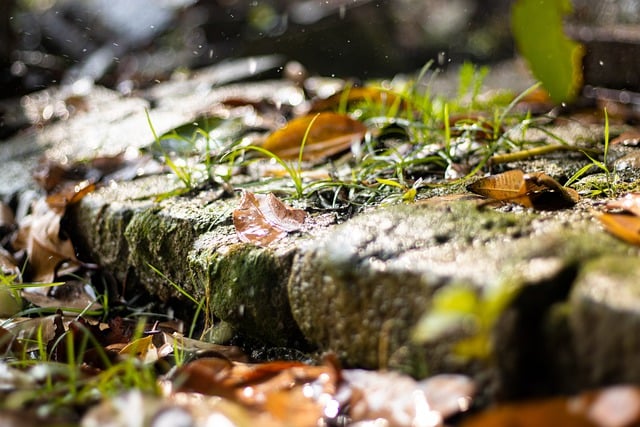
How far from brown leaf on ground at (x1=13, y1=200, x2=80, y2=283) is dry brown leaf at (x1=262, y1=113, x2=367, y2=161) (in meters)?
0.61

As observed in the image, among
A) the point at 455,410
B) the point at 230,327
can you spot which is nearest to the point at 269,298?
the point at 230,327

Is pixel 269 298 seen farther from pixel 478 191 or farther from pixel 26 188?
pixel 26 188

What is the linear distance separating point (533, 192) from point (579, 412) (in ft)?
2.02

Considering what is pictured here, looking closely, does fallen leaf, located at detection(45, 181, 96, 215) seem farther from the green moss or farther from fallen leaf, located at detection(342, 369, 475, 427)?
fallen leaf, located at detection(342, 369, 475, 427)

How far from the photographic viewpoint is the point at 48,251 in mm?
1879

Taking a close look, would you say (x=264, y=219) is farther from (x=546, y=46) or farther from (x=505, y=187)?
(x=546, y=46)

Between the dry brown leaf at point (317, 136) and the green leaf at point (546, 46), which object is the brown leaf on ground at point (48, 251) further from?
the green leaf at point (546, 46)

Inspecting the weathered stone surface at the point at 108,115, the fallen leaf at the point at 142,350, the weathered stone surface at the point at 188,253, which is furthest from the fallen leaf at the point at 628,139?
the weathered stone surface at the point at 108,115

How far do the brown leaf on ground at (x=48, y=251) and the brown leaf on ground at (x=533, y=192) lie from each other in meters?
1.15

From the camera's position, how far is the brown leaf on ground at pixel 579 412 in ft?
2.44

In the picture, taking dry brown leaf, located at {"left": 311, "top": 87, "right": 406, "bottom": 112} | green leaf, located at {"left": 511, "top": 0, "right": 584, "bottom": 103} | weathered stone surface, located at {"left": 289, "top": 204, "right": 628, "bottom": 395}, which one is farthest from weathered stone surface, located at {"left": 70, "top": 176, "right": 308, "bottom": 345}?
green leaf, located at {"left": 511, "top": 0, "right": 584, "bottom": 103}

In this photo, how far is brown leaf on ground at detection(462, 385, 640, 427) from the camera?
743 mm

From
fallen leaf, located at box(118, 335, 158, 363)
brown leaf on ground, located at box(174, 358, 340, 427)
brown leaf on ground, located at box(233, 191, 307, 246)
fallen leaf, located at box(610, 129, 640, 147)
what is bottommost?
fallen leaf, located at box(118, 335, 158, 363)

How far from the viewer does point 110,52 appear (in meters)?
5.27
